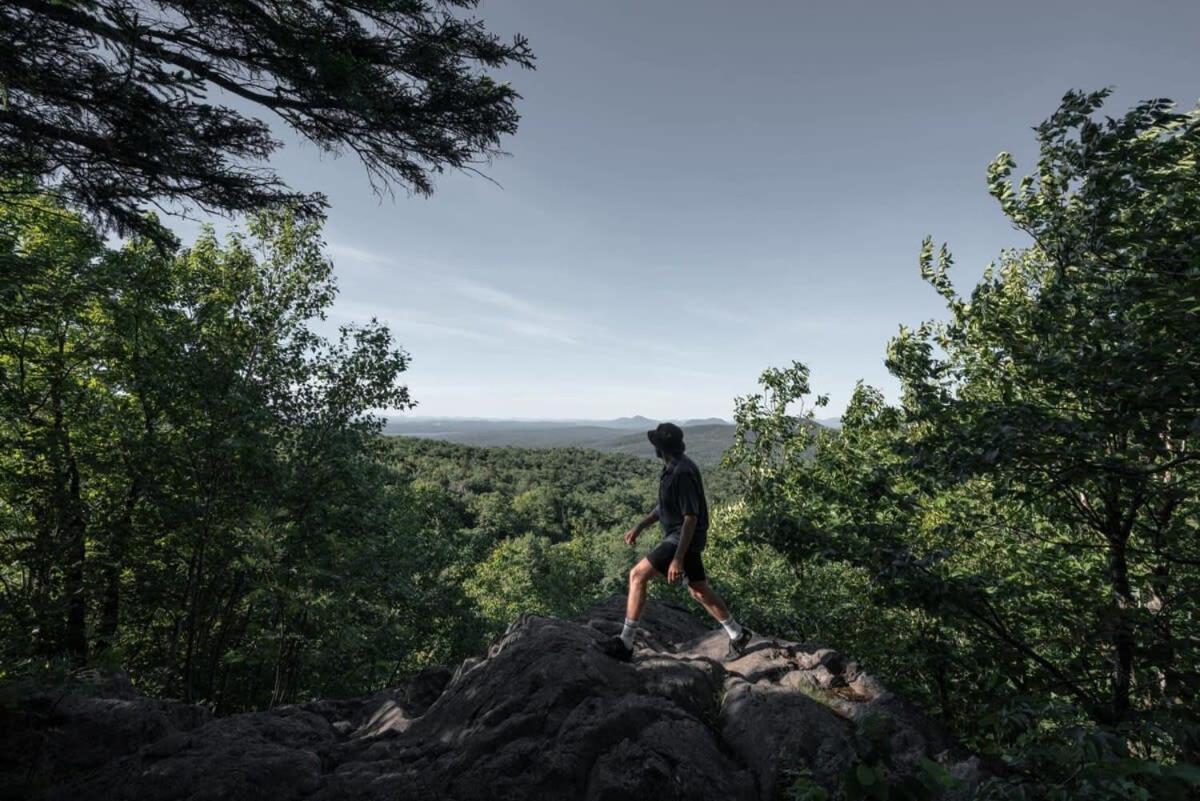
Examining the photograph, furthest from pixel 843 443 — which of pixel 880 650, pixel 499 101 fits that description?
pixel 499 101

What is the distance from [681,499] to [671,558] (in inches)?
25.3

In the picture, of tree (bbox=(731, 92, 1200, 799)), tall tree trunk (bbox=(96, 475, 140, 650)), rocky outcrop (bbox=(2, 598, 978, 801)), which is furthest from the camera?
tall tree trunk (bbox=(96, 475, 140, 650))

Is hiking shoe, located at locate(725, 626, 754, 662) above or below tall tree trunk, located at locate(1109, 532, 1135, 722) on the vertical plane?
below

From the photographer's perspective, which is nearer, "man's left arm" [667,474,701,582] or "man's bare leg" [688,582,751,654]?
"man's left arm" [667,474,701,582]

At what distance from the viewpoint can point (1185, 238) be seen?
13.0ft

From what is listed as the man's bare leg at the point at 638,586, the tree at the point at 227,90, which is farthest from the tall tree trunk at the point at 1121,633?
the tree at the point at 227,90

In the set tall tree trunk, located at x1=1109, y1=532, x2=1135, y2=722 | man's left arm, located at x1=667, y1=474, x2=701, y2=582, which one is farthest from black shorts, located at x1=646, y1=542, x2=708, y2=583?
tall tree trunk, located at x1=1109, y1=532, x2=1135, y2=722

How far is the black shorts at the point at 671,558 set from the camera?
5523mm

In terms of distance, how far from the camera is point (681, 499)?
5539mm

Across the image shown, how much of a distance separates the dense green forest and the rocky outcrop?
1.02 metres

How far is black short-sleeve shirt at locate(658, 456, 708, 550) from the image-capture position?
18.1 feet

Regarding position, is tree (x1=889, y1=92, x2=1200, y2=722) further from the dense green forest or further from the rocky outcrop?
the rocky outcrop

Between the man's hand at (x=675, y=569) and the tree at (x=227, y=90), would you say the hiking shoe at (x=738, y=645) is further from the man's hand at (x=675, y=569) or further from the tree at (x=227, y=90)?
the tree at (x=227, y=90)

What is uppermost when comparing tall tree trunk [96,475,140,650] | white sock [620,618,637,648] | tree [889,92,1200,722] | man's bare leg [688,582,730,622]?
tree [889,92,1200,722]
